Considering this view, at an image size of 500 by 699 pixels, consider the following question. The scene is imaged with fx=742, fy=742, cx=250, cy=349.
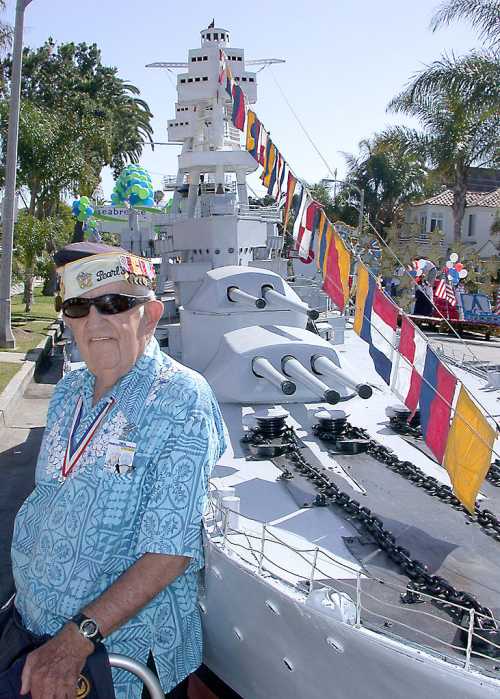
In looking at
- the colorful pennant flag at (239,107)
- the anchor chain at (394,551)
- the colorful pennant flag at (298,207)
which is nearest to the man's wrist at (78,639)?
the anchor chain at (394,551)

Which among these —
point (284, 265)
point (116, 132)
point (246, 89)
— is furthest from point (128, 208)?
point (116, 132)

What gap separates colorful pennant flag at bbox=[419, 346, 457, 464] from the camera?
449cm

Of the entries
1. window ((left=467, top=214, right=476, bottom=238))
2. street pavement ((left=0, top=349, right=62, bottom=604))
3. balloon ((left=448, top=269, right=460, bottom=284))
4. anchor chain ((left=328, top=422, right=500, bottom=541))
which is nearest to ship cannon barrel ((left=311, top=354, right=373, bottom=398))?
anchor chain ((left=328, top=422, right=500, bottom=541))

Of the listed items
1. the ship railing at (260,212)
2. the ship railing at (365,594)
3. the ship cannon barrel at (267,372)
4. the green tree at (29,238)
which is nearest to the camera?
the ship railing at (365,594)

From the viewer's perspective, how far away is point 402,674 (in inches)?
121

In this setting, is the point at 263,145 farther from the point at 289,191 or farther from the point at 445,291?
the point at 445,291

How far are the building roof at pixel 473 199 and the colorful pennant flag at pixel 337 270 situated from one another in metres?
32.6

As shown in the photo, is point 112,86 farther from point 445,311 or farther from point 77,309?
point 77,309

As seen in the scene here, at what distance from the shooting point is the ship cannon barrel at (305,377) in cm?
583

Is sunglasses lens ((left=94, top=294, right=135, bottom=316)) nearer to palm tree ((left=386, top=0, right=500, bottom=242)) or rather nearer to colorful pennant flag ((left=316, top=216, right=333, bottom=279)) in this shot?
colorful pennant flag ((left=316, top=216, right=333, bottom=279))

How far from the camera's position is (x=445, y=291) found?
69.8 feet

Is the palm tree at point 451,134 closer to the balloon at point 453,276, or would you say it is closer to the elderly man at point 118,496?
the balloon at point 453,276

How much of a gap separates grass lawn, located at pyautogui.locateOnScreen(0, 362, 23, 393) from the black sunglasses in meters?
10.8

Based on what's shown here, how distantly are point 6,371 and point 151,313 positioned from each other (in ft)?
41.4
